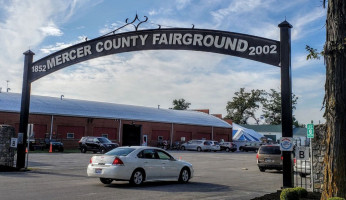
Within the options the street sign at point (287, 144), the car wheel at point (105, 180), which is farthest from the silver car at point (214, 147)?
the street sign at point (287, 144)

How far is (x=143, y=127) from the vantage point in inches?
2159

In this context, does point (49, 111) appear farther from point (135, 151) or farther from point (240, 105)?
point (240, 105)

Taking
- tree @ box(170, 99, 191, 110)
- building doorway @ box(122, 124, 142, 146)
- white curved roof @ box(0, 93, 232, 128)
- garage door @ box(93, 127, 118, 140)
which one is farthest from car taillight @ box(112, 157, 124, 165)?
tree @ box(170, 99, 191, 110)

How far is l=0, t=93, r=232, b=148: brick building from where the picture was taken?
44.2m

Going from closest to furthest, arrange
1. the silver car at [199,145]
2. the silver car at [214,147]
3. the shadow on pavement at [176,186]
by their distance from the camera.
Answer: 1. the shadow on pavement at [176,186]
2. the silver car at [199,145]
3. the silver car at [214,147]

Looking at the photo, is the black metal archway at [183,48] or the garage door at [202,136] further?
the garage door at [202,136]

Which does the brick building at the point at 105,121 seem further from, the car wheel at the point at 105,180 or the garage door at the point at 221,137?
the car wheel at the point at 105,180

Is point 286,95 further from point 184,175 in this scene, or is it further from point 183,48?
point 184,175

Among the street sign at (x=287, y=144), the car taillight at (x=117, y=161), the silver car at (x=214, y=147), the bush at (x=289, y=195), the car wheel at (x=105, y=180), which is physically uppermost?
the street sign at (x=287, y=144)

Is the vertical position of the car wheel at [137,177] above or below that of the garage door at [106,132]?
below

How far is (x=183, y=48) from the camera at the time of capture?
598 inches

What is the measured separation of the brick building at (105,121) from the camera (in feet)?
145

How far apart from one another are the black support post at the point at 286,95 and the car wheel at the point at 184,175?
4736 mm

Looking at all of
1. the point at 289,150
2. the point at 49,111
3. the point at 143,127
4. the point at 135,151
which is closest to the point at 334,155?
the point at 289,150
